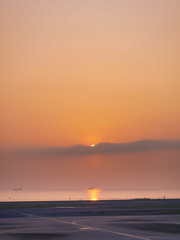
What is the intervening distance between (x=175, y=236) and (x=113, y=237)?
18.5ft

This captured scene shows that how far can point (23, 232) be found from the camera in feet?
158

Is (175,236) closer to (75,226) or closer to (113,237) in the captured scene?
(113,237)

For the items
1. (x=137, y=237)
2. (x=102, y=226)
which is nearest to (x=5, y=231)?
(x=102, y=226)

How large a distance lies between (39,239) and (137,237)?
844 cm

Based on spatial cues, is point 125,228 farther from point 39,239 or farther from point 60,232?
point 39,239

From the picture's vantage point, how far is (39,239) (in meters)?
42.1

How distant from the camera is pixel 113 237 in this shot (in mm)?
42750

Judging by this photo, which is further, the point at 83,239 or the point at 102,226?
the point at 102,226

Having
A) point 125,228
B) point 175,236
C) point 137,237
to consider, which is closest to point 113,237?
point 137,237

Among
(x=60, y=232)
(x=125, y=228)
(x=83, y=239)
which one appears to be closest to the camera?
(x=83, y=239)

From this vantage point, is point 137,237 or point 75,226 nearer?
point 137,237

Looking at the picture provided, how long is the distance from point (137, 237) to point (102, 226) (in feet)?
37.4

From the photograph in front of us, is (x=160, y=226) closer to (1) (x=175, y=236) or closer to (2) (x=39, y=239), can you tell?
(1) (x=175, y=236)

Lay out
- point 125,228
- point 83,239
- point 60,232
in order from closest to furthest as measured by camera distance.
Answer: point 83,239 → point 60,232 → point 125,228
